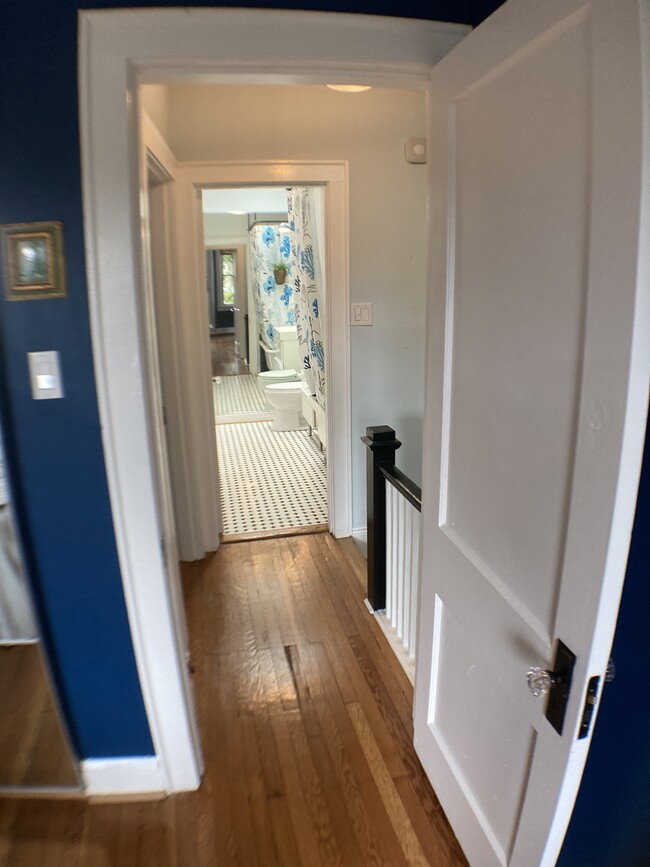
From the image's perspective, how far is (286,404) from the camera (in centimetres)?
543

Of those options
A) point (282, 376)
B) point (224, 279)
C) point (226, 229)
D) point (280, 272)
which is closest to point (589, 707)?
point (282, 376)

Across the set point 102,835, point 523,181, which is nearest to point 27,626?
point 102,835

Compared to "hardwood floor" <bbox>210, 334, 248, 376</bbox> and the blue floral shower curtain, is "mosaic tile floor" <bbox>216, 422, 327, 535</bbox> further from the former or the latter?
"hardwood floor" <bbox>210, 334, 248, 376</bbox>

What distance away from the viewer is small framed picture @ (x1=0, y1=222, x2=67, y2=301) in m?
1.26

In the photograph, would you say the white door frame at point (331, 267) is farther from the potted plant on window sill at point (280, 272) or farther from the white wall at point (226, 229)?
the white wall at point (226, 229)

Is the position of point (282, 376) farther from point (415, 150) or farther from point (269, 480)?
point (415, 150)

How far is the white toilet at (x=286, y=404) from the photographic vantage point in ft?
17.7

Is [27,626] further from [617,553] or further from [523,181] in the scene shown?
[523,181]

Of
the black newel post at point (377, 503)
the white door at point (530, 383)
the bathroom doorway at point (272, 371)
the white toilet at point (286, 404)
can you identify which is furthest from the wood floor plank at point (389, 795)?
the white toilet at point (286, 404)

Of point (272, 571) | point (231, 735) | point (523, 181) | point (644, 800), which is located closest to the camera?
point (523, 181)

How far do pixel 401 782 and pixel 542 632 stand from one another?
1005mm

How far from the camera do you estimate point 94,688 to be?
5.09 feet

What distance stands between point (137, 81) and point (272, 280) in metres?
6.06

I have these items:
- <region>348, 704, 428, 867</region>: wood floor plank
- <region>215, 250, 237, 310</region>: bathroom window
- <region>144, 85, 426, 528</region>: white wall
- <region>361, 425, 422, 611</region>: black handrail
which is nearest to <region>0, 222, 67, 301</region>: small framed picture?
<region>361, 425, 422, 611</region>: black handrail
